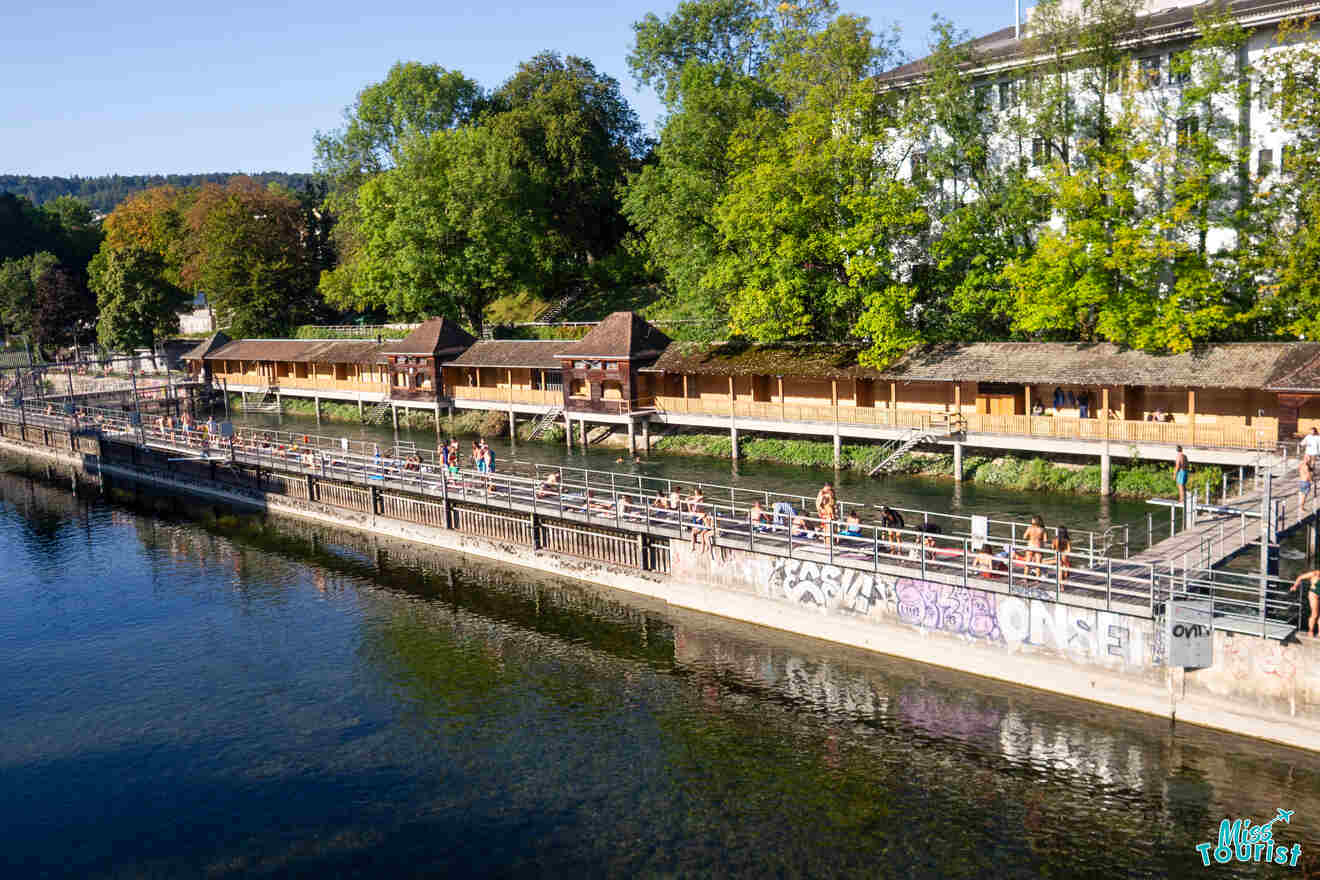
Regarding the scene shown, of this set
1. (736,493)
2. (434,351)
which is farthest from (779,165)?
(434,351)

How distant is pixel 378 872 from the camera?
741 inches

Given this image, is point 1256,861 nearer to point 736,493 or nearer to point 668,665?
point 668,665

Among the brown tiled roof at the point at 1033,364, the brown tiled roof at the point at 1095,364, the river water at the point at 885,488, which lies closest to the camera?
the river water at the point at 885,488

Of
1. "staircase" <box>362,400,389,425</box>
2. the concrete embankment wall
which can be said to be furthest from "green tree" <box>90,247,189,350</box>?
the concrete embankment wall

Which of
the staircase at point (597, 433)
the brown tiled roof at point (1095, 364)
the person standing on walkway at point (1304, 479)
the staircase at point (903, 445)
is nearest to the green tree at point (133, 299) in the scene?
the staircase at point (597, 433)

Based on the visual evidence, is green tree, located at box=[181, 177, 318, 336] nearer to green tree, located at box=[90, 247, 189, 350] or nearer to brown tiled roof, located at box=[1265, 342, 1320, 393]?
green tree, located at box=[90, 247, 189, 350]

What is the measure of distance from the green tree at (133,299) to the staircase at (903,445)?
81148 millimetres

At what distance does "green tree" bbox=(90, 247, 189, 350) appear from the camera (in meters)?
100

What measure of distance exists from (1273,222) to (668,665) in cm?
3304

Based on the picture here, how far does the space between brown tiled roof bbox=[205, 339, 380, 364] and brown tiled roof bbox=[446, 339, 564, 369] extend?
31.5 ft

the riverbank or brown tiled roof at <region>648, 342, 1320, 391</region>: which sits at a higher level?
brown tiled roof at <region>648, 342, 1320, 391</region>

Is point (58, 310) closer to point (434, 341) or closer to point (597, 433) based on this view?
point (434, 341)

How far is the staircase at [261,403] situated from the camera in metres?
83.5

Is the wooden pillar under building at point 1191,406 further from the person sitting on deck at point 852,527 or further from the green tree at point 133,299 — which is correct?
the green tree at point 133,299
